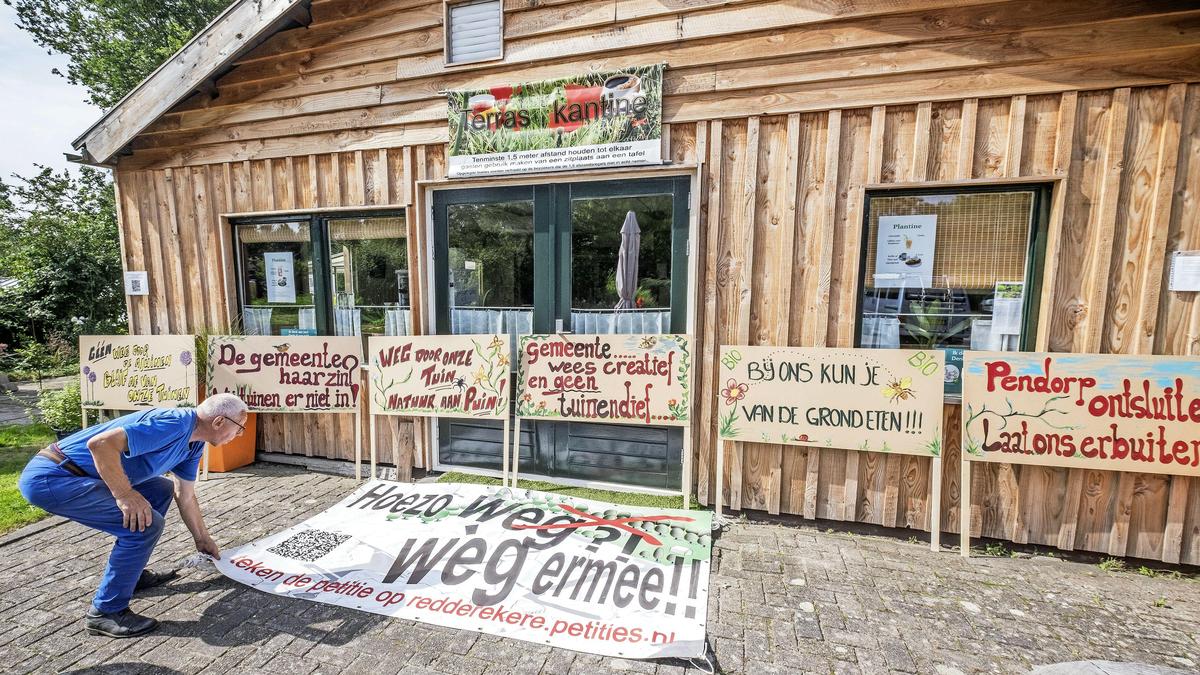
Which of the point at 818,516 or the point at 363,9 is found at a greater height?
the point at 363,9

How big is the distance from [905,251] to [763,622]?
2745 mm

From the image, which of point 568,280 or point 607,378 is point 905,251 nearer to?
point 607,378

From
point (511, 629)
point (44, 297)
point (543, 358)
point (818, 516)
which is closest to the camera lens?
point (511, 629)

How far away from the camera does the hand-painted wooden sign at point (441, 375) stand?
163 inches

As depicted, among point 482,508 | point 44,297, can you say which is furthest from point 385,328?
point 44,297

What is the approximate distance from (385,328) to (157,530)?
244cm

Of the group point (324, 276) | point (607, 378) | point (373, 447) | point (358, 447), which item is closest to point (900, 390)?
point (607, 378)

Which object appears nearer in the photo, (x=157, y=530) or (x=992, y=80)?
(x=157, y=530)

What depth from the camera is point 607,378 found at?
396 cm

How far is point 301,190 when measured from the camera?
187 inches

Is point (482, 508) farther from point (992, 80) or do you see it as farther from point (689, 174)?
point (992, 80)

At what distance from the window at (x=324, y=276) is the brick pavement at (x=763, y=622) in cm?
220

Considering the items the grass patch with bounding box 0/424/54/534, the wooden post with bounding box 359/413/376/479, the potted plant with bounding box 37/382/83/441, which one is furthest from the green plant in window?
the potted plant with bounding box 37/382/83/441

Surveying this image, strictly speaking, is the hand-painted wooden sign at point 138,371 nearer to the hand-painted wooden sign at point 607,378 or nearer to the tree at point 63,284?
the hand-painted wooden sign at point 607,378
